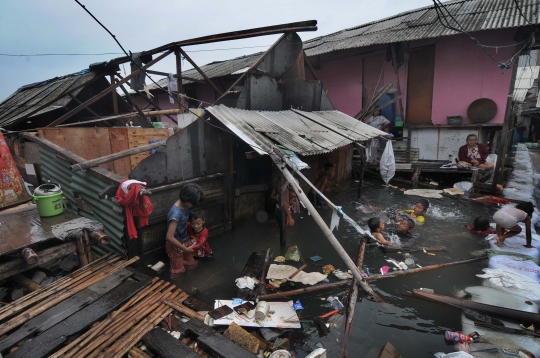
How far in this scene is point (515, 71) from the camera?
9.62 meters

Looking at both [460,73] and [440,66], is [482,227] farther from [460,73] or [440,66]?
[440,66]

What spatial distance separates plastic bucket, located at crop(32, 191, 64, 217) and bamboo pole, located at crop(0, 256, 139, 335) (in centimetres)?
168

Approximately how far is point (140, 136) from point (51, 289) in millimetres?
5295

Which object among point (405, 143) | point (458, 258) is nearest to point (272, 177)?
point (458, 258)

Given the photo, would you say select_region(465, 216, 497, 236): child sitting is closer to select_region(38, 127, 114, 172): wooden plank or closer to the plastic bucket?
the plastic bucket

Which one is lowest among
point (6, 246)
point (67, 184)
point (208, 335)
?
point (208, 335)

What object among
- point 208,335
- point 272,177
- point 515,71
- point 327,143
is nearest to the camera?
point 208,335

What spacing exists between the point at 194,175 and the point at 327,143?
11.4ft

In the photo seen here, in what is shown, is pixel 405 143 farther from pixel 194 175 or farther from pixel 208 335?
pixel 208 335

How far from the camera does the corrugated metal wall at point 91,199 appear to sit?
4.86m

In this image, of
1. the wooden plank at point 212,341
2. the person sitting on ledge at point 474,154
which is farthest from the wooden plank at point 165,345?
the person sitting on ledge at point 474,154

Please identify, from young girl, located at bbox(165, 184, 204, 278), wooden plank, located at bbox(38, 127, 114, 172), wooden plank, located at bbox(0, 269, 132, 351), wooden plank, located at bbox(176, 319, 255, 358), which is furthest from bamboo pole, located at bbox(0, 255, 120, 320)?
Answer: wooden plank, located at bbox(38, 127, 114, 172)

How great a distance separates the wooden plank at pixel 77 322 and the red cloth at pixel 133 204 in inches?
34.3

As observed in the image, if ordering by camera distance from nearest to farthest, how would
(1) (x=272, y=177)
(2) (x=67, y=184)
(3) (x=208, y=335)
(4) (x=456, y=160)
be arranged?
(3) (x=208, y=335)
(2) (x=67, y=184)
(1) (x=272, y=177)
(4) (x=456, y=160)
